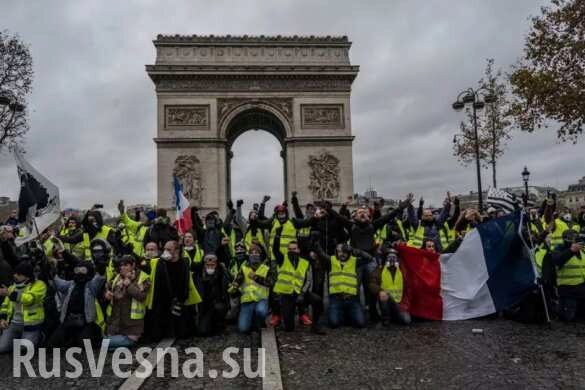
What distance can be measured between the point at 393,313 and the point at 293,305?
1499mm

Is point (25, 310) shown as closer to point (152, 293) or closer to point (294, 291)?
point (152, 293)

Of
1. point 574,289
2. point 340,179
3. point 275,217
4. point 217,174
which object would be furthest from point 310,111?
point 574,289

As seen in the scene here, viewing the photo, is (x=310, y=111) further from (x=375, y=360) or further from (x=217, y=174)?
(x=375, y=360)

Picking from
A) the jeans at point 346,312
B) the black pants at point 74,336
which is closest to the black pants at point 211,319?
the black pants at point 74,336

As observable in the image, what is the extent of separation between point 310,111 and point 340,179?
163 inches

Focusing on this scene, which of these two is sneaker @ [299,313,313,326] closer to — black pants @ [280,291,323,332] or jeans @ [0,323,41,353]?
black pants @ [280,291,323,332]

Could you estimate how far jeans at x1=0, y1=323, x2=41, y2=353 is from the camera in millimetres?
5504

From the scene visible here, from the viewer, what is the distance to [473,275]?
6.62 meters

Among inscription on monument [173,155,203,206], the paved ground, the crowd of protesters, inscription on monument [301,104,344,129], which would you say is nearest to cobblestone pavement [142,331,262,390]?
the paved ground

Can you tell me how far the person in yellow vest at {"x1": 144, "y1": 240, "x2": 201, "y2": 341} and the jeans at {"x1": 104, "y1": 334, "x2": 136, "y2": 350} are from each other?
11.7 inches

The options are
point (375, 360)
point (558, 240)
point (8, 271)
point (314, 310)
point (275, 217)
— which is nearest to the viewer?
point (375, 360)

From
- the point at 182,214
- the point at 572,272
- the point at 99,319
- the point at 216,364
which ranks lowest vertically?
the point at 216,364

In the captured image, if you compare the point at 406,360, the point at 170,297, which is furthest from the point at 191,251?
the point at 406,360

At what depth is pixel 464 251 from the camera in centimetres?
675
